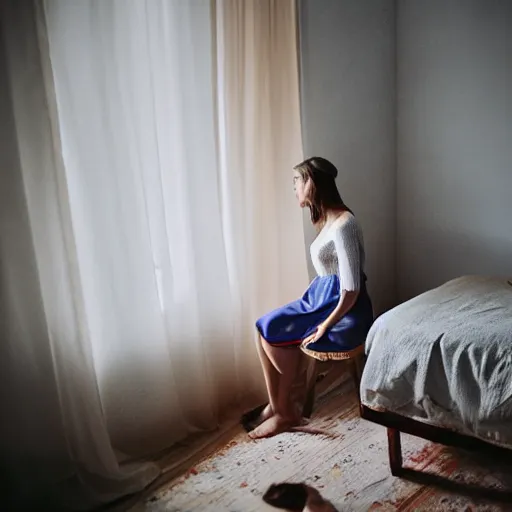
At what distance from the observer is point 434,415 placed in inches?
66.3

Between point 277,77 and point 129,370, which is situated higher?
point 277,77

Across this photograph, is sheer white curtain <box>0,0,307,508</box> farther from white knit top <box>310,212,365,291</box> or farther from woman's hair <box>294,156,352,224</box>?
white knit top <box>310,212,365,291</box>

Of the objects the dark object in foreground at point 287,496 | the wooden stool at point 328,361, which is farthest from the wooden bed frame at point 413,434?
the dark object in foreground at point 287,496

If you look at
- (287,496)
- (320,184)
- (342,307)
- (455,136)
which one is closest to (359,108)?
(455,136)

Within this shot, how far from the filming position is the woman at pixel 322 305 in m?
2.02

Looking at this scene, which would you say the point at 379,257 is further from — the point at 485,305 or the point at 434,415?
the point at 434,415

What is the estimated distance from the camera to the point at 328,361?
220cm

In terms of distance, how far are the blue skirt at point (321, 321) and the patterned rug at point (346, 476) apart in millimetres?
373

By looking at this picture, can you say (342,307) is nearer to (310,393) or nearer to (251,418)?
(310,393)

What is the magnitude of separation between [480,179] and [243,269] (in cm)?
122

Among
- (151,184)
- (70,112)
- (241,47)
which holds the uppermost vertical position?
(241,47)

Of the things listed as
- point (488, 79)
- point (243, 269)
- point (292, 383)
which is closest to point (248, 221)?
point (243, 269)

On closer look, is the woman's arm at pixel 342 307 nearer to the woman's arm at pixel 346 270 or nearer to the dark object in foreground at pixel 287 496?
the woman's arm at pixel 346 270

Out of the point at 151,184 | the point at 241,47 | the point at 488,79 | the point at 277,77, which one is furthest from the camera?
the point at 488,79
